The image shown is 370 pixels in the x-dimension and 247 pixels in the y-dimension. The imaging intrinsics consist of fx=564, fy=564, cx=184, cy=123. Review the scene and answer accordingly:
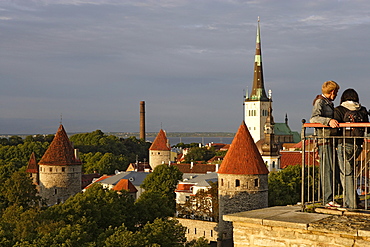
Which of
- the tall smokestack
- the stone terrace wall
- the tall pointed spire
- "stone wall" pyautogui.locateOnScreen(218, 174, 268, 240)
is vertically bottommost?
"stone wall" pyautogui.locateOnScreen(218, 174, 268, 240)

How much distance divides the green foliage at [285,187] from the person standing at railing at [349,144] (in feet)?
90.1

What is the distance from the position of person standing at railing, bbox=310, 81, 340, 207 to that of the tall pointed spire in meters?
90.1

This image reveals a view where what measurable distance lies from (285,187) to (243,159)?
9430mm

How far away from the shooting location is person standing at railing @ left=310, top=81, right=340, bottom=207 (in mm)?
6809

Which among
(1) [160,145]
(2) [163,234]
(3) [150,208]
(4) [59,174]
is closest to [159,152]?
(1) [160,145]

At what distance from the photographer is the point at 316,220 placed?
5.87 metres

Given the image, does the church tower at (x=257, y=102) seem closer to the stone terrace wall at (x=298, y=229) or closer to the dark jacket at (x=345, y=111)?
the dark jacket at (x=345, y=111)

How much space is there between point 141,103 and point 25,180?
2665 inches

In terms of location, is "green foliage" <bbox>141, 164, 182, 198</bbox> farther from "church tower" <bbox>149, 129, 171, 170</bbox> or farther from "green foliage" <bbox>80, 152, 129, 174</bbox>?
"green foliage" <bbox>80, 152, 129, 174</bbox>

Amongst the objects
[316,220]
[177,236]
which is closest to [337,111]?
[316,220]

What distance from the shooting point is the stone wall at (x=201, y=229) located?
30836 millimetres

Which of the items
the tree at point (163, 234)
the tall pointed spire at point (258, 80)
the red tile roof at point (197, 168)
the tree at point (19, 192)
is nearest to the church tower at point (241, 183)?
the tree at point (163, 234)

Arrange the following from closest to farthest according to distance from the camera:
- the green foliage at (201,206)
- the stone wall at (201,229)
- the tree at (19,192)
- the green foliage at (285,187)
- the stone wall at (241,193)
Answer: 1. the stone wall at (241,193)
2. the stone wall at (201,229)
3. the green foliage at (285,187)
4. the green foliage at (201,206)
5. the tree at (19,192)

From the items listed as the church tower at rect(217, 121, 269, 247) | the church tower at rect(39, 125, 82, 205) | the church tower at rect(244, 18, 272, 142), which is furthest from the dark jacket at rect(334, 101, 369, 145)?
the church tower at rect(244, 18, 272, 142)
